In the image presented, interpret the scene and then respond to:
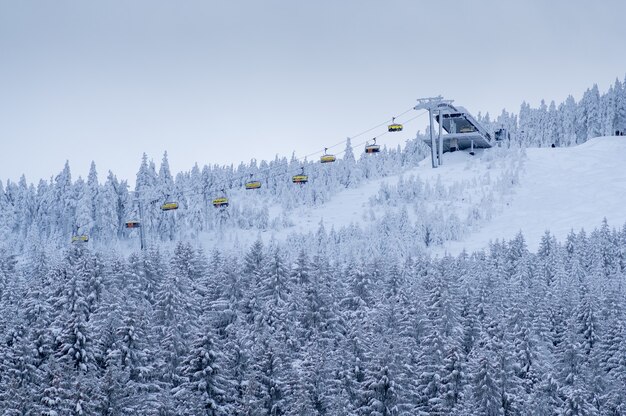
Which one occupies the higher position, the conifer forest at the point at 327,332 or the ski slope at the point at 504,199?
the ski slope at the point at 504,199

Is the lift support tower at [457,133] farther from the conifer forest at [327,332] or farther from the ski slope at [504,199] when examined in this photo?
the conifer forest at [327,332]

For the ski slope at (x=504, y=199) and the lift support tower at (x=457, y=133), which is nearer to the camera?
the ski slope at (x=504, y=199)

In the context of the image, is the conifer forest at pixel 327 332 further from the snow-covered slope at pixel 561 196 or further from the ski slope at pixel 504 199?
the ski slope at pixel 504 199

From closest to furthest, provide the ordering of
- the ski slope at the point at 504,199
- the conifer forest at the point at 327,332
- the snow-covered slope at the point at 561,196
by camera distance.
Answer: the conifer forest at the point at 327,332 < the snow-covered slope at the point at 561,196 < the ski slope at the point at 504,199

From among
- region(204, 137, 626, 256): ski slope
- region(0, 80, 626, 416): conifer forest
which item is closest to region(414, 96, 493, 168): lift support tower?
region(204, 137, 626, 256): ski slope

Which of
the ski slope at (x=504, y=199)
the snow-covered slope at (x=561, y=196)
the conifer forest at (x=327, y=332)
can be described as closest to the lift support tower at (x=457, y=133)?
the ski slope at (x=504, y=199)

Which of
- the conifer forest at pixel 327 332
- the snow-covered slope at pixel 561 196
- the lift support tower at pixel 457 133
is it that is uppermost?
the lift support tower at pixel 457 133

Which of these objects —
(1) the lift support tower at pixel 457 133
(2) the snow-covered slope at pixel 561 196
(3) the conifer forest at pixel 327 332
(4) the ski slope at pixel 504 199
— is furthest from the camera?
(1) the lift support tower at pixel 457 133

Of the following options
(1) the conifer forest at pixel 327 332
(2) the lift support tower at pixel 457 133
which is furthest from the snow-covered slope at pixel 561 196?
(2) the lift support tower at pixel 457 133

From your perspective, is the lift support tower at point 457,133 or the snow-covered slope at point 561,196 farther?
the lift support tower at point 457,133

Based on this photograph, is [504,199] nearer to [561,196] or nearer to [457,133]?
[561,196]

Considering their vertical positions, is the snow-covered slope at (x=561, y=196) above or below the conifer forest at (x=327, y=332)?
above

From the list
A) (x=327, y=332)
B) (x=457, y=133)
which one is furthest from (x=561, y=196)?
(x=327, y=332)

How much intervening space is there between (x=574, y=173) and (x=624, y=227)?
33.3 meters
